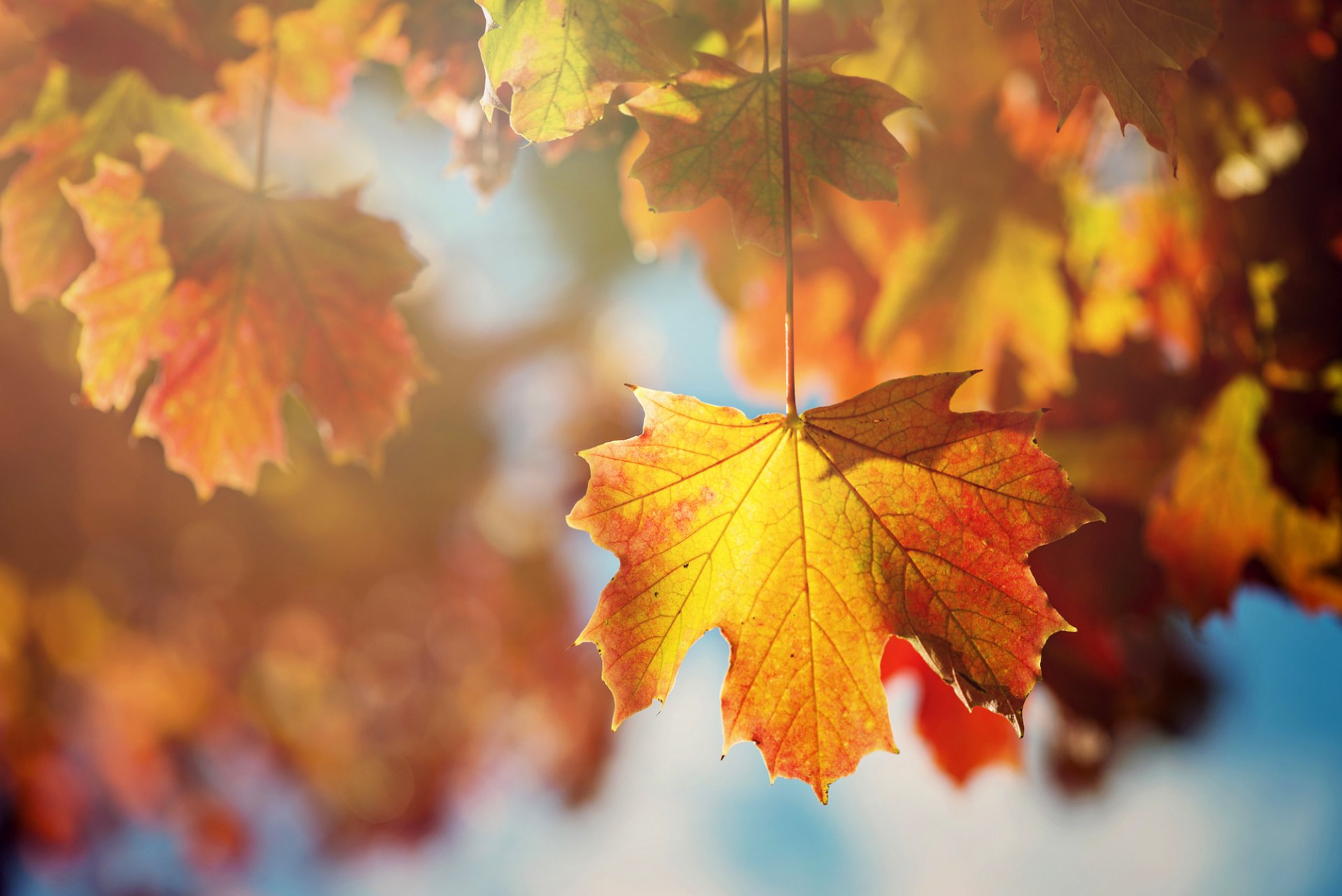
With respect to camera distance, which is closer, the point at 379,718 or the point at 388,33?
the point at 388,33

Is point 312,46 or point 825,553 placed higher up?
point 312,46

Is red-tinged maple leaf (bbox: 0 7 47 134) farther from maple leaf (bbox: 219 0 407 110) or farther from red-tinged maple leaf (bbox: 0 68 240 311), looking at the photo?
maple leaf (bbox: 219 0 407 110)

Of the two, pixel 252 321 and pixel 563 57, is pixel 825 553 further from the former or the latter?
pixel 252 321

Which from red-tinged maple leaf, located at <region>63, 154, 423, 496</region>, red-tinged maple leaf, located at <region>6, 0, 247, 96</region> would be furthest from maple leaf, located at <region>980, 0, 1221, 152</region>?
red-tinged maple leaf, located at <region>6, 0, 247, 96</region>

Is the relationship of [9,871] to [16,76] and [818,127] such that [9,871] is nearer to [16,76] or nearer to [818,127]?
[16,76]

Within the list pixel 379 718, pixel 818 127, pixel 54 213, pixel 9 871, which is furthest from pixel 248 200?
pixel 9 871

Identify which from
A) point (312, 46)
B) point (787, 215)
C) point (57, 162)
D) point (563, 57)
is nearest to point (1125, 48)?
point (787, 215)
